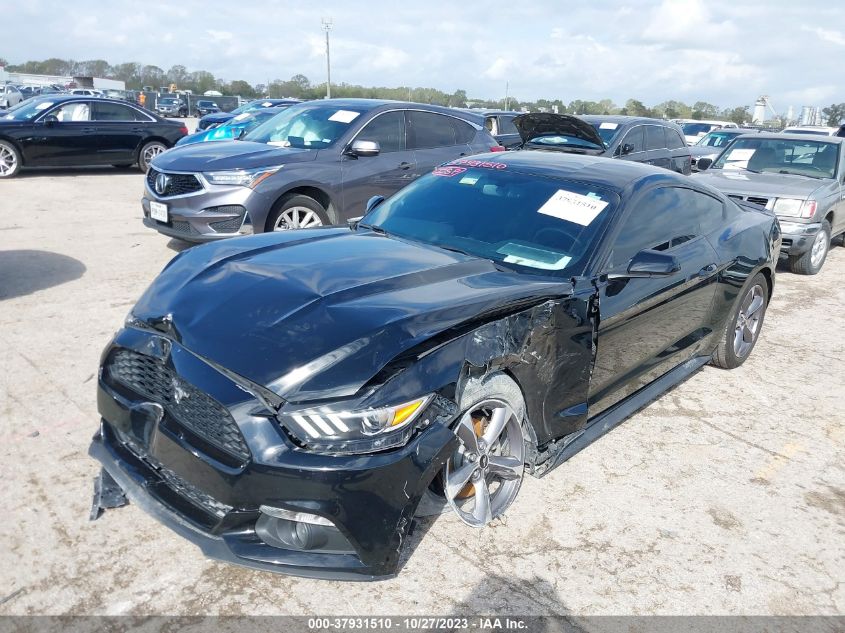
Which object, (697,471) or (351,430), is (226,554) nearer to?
(351,430)

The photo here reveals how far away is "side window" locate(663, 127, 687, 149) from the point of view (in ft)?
37.7

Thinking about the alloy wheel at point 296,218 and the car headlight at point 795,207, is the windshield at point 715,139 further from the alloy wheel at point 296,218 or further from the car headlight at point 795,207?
the alloy wheel at point 296,218

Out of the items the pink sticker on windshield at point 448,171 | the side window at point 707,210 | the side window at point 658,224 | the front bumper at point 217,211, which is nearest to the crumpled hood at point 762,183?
the side window at point 707,210

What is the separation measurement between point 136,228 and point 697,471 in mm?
7256

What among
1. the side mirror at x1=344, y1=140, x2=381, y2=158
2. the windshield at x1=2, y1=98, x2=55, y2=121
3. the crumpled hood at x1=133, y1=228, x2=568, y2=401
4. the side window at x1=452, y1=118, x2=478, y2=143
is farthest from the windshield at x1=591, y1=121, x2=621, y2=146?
the windshield at x1=2, y1=98, x2=55, y2=121

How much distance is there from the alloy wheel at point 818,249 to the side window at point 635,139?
3213mm

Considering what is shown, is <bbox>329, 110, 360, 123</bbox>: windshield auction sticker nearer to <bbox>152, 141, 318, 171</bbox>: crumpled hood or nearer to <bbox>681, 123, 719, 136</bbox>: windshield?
<bbox>152, 141, 318, 171</bbox>: crumpled hood

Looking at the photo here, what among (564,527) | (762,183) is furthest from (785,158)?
(564,527)

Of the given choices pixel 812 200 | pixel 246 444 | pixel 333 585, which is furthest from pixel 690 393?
pixel 812 200

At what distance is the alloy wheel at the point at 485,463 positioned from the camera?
280 cm

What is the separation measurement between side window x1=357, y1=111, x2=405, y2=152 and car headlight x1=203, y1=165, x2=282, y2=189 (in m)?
1.44

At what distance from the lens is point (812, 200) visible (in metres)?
7.82

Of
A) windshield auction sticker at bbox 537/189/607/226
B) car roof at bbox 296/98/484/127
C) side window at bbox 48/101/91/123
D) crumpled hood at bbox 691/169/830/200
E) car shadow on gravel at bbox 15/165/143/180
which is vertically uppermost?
car roof at bbox 296/98/484/127

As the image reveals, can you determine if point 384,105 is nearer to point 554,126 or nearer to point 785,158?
point 554,126
